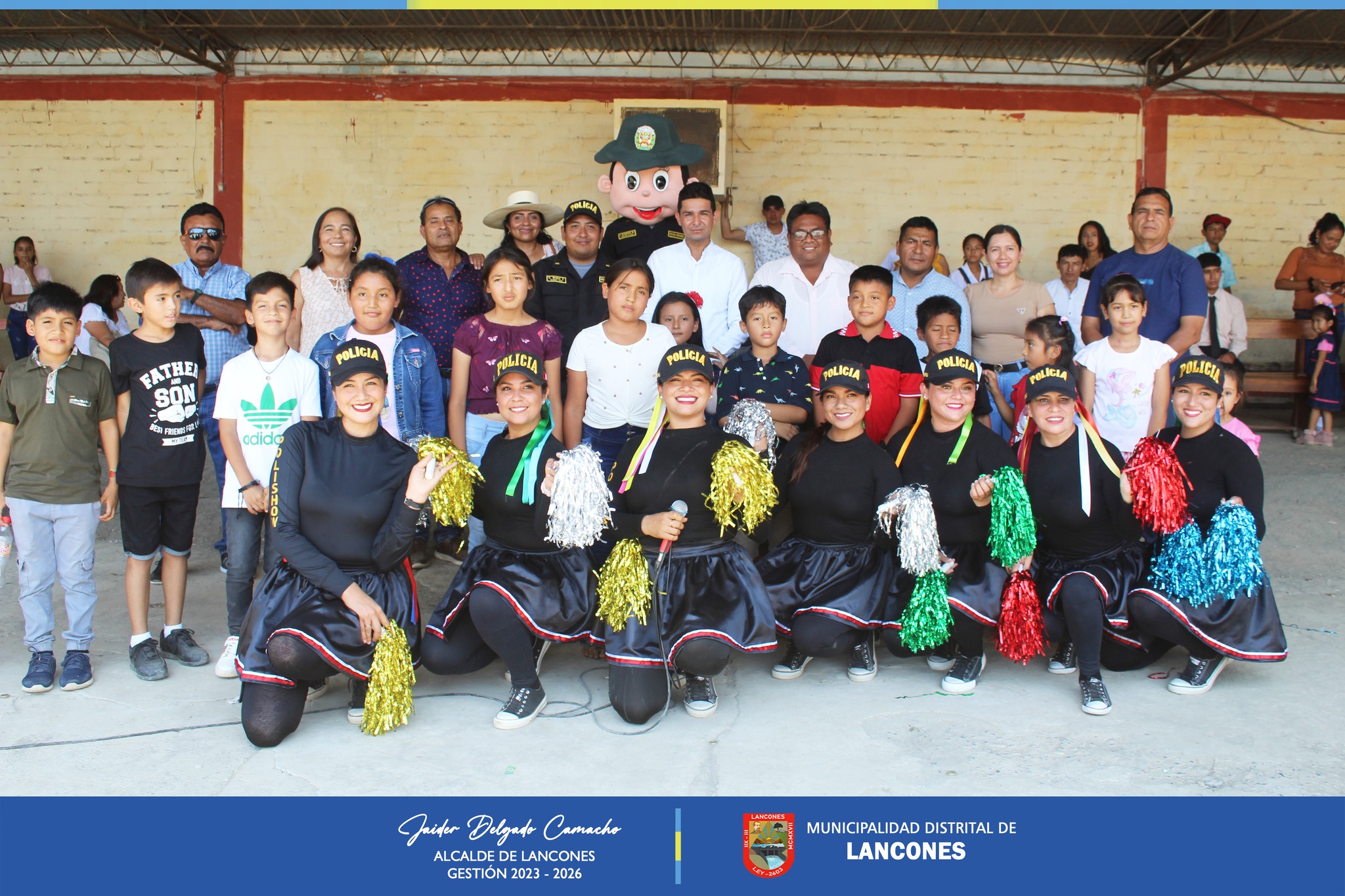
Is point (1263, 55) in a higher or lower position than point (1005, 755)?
higher

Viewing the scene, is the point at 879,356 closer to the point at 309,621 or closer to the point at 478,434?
the point at 478,434

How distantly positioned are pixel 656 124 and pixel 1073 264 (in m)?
3.68

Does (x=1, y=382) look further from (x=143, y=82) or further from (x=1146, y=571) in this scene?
(x=143, y=82)

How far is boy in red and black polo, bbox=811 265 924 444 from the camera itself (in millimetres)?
4086

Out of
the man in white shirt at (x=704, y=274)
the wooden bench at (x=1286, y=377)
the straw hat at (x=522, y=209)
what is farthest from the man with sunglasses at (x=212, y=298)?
the wooden bench at (x=1286, y=377)

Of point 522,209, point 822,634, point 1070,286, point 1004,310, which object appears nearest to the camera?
point 822,634

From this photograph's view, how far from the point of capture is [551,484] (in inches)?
129

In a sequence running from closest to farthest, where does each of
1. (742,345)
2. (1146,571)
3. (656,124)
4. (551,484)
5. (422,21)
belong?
(551,484)
(1146,571)
(742,345)
(656,124)
(422,21)

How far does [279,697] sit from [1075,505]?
2.69 m

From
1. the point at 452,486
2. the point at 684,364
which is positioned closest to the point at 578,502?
the point at 452,486

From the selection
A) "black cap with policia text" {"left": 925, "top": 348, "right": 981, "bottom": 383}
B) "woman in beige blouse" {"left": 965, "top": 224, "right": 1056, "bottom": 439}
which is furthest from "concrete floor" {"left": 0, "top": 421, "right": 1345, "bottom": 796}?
"woman in beige blouse" {"left": 965, "top": 224, "right": 1056, "bottom": 439}

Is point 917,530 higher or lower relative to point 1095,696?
higher

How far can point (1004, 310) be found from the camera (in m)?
4.77

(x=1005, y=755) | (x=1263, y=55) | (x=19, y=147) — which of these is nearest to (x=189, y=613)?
(x=1005, y=755)
